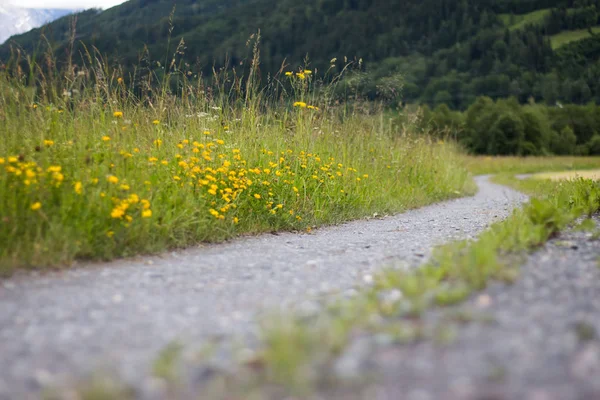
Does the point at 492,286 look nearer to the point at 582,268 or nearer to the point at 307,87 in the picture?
the point at 582,268

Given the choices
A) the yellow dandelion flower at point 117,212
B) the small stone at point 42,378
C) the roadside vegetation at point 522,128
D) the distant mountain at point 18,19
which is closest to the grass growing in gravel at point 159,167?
the yellow dandelion flower at point 117,212

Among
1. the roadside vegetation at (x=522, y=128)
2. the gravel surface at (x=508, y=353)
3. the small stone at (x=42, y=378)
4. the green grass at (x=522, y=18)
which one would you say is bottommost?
the roadside vegetation at (x=522, y=128)

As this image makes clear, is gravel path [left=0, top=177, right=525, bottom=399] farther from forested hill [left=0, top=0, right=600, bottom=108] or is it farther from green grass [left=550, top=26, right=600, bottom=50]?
green grass [left=550, top=26, right=600, bottom=50]

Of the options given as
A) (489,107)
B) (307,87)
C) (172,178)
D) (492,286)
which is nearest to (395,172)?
(307,87)

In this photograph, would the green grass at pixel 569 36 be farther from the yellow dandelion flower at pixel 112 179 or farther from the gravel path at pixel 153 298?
the yellow dandelion flower at pixel 112 179

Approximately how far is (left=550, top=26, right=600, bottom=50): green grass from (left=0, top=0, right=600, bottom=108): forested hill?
0.25 m

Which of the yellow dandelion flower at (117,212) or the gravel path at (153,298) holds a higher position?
the yellow dandelion flower at (117,212)

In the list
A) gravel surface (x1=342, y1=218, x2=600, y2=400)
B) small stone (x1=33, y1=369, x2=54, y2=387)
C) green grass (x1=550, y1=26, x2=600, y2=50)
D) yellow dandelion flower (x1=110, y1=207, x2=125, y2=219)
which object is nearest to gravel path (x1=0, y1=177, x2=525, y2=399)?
small stone (x1=33, y1=369, x2=54, y2=387)

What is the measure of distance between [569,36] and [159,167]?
470 ft

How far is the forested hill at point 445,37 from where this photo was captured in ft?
327

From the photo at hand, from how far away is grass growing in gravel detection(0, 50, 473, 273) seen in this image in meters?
4.79

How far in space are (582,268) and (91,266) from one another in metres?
4.05

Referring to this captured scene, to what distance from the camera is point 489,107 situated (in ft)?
247

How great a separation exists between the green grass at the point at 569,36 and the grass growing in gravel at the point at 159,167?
127 meters
